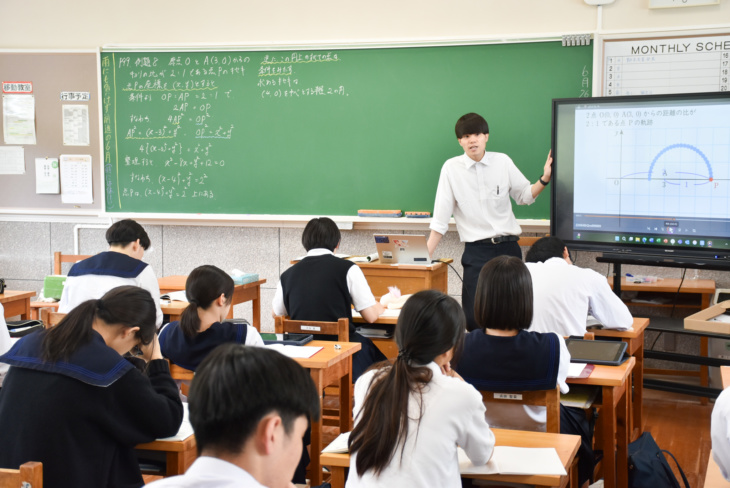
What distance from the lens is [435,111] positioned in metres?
5.55

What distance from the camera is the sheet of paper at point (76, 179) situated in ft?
20.8

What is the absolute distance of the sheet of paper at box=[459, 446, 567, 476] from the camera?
75.4 inches

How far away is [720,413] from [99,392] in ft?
5.22

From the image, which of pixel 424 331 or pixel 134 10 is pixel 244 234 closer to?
pixel 134 10

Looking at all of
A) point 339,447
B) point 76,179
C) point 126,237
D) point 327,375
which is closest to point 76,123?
point 76,179

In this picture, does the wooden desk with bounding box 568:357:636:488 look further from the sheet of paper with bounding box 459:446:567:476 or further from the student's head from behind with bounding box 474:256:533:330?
the sheet of paper with bounding box 459:446:567:476

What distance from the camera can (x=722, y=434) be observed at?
6.20 feet

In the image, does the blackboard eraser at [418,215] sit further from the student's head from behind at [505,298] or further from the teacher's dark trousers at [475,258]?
the student's head from behind at [505,298]

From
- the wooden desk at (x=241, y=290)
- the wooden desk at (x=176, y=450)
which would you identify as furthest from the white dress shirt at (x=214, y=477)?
the wooden desk at (x=241, y=290)

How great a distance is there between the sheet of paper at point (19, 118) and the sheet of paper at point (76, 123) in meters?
0.31

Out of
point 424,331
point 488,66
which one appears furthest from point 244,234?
point 424,331

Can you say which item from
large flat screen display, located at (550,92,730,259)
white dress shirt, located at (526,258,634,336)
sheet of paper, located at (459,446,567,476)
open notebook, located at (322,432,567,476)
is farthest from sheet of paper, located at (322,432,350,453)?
large flat screen display, located at (550,92,730,259)

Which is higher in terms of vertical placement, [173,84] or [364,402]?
Result: [173,84]

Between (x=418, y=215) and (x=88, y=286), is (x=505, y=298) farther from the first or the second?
(x=418, y=215)
